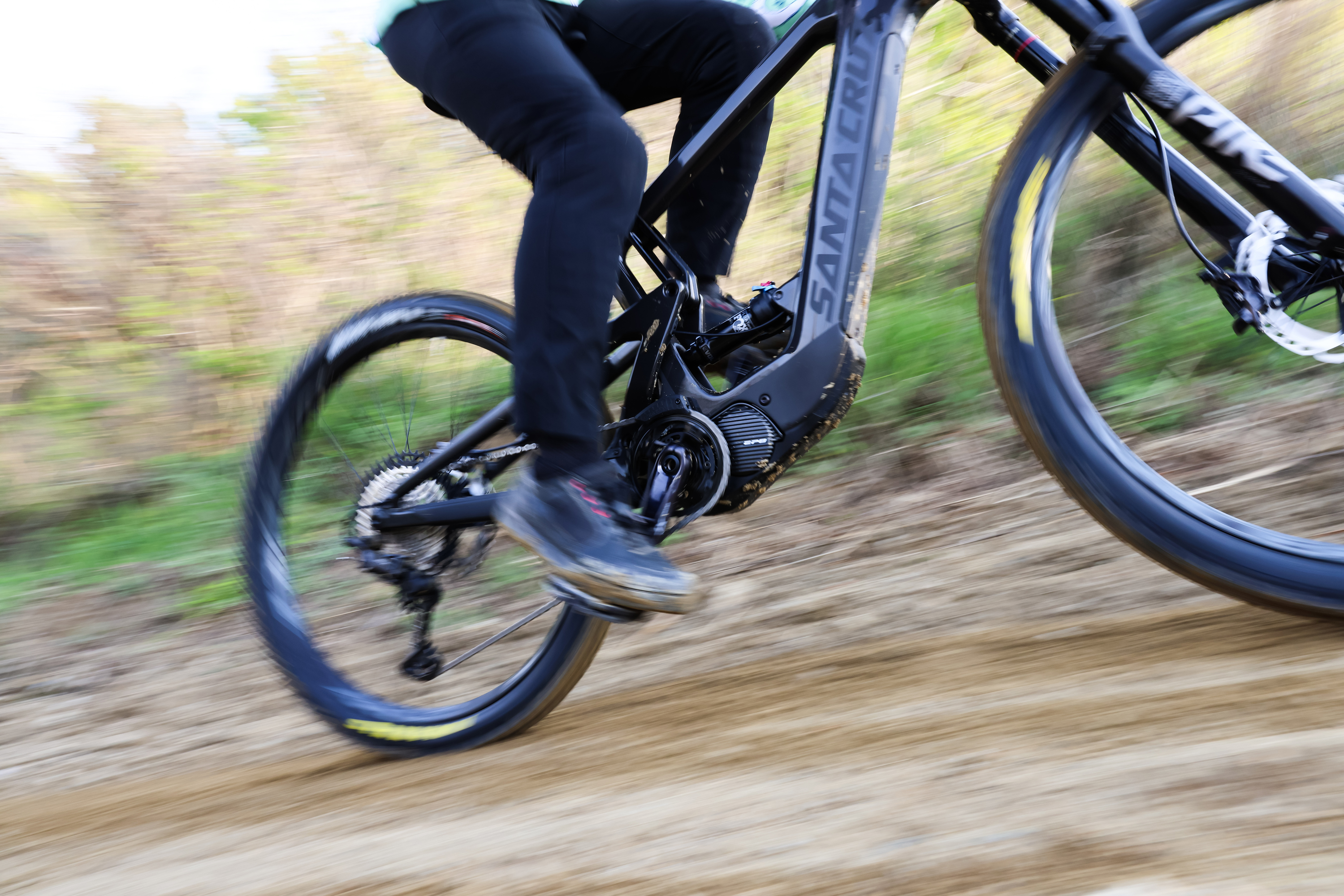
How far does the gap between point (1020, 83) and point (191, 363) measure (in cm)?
434

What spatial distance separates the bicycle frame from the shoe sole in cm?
21

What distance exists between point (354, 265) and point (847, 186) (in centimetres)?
425

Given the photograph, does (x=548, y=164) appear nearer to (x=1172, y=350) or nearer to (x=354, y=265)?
(x=1172, y=350)

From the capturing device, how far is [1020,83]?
3.47 metres

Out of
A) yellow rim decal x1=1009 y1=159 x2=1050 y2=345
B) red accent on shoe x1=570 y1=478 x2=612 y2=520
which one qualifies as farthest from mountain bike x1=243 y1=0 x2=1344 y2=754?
red accent on shoe x1=570 y1=478 x2=612 y2=520

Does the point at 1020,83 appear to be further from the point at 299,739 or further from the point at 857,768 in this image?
the point at 299,739

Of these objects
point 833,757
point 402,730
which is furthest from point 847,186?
point 402,730

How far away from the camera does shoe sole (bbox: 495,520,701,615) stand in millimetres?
1319

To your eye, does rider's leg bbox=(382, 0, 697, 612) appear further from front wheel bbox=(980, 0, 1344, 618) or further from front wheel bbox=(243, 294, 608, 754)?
front wheel bbox=(980, 0, 1344, 618)

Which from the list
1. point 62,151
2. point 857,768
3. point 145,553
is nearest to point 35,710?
point 145,553

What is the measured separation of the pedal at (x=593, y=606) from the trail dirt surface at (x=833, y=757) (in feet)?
0.83

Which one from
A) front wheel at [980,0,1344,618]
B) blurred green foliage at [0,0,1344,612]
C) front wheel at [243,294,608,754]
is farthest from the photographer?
blurred green foliage at [0,0,1344,612]

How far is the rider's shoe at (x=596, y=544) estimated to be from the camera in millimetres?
1322

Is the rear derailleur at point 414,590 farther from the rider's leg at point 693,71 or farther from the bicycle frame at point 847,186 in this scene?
the rider's leg at point 693,71
